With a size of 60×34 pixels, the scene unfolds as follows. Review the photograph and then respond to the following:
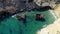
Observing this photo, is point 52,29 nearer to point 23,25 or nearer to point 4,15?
point 23,25

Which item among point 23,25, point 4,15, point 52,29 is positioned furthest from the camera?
point 4,15

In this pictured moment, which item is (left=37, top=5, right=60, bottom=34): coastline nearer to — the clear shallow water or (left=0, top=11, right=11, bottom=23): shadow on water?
the clear shallow water

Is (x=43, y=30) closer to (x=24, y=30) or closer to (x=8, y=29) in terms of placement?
(x=24, y=30)

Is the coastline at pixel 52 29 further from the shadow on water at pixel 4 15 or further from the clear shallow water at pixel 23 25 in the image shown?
the shadow on water at pixel 4 15

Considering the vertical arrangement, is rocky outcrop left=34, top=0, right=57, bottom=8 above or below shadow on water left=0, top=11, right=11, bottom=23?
above

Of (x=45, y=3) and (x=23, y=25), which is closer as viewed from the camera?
(x=23, y=25)

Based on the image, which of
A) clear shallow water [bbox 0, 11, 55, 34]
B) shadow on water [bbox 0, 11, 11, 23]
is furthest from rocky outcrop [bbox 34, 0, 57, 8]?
shadow on water [bbox 0, 11, 11, 23]

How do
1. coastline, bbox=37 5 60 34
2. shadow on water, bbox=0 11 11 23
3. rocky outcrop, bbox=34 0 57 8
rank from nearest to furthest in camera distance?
1. coastline, bbox=37 5 60 34
2. shadow on water, bbox=0 11 11 23
3. rocky outcrop, bbox=34 0 57 8

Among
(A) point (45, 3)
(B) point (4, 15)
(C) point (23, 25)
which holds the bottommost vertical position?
(C) point (23, 25)

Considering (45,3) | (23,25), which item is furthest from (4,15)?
(45,3)

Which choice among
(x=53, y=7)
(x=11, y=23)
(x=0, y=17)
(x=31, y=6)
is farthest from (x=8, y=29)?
(x=53, y=7)
